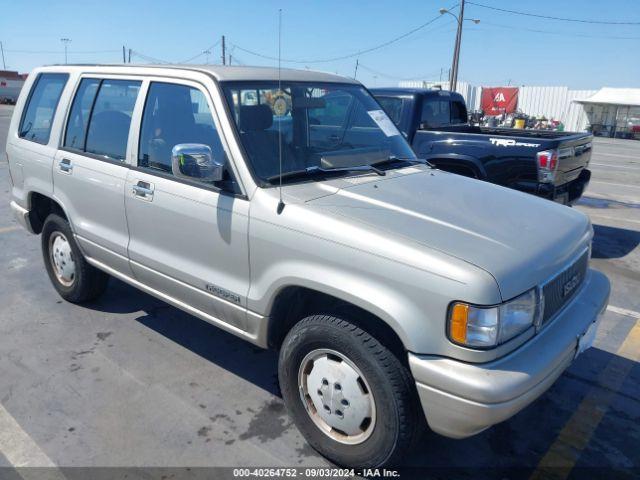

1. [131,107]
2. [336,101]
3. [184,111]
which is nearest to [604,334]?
[336,101]

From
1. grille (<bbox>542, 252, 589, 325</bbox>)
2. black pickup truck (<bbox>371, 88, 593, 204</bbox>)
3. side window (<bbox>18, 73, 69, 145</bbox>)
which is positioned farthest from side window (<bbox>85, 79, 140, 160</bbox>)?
black pickup truck (<bbox>371, 88, 593, 204</bbox>)

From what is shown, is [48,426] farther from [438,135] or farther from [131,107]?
[438,135]

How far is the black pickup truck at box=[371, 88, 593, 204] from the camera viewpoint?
5.96 meters

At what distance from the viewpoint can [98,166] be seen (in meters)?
3.78

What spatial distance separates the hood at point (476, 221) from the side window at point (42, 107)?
2852 millimetres

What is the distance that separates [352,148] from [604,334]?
9.17 ft

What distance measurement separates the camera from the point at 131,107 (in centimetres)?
362

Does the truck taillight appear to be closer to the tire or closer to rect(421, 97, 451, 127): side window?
rect(421, 97, 451, 127): side window

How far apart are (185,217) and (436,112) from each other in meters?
5.62

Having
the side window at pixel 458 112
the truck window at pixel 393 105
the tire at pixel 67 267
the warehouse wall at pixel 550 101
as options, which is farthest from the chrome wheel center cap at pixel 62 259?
the warehouse wall at pixel 550 101

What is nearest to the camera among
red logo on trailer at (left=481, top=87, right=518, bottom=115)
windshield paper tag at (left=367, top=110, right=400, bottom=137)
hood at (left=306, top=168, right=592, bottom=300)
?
hood at (left=306, top=168, right=592, bottom=300)

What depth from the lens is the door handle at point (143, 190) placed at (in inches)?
132

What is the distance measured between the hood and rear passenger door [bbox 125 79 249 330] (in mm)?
579

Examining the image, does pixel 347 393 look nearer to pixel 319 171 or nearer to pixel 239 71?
pixel 319 171
